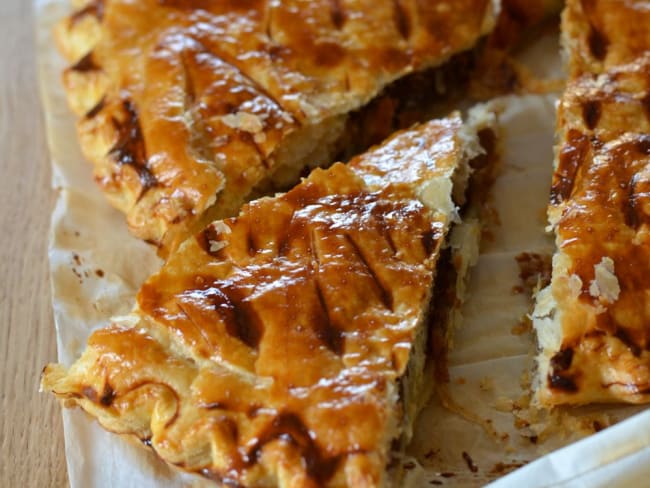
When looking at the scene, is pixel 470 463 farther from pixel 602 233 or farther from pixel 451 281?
pixel 602 233

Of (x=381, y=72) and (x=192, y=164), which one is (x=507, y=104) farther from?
(x=192, y=164)

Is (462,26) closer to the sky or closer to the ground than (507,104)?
closer to the sky

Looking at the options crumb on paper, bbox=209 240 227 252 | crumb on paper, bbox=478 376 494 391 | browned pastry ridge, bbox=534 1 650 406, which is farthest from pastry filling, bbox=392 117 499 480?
crumb on paper, bbox=209 240 227 252

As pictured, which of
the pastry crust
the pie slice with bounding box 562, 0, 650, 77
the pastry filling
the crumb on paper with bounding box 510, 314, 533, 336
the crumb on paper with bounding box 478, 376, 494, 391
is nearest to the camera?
the pastry crust

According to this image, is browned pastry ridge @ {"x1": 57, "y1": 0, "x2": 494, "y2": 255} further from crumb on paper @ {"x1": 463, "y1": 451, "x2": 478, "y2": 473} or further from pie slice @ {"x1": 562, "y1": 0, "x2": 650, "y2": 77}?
crumb on paper @ {"x1": 463, "y1": 451, "x2": 478, "y2": 473}

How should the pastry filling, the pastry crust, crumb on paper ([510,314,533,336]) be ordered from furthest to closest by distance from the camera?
crumb on paper ([510,314,533,336]) < the pastry filling < the pastry crust

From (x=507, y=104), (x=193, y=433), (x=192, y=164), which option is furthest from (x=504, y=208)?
(x=193, y=433)
